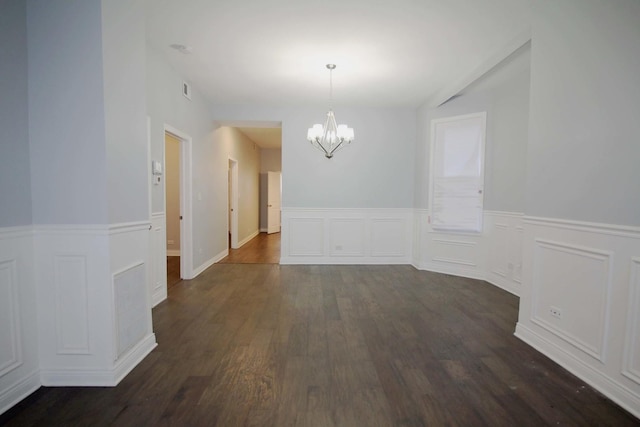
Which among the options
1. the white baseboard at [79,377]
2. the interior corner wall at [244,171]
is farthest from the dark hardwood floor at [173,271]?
the white baseboard at [79,377]

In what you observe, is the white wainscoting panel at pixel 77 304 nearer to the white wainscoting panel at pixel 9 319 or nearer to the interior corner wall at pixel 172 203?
the white wainscoting panel at pixel 9 319

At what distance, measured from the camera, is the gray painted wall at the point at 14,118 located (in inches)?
65.0

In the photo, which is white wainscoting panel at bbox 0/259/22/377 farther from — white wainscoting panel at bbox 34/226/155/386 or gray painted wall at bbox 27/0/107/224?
gray painted wall at bbox 27/0/107/224

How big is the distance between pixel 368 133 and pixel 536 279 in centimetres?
359

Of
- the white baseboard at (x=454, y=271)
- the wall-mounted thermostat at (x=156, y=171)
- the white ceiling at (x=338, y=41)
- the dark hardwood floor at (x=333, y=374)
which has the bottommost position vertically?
the dark hardwood floor at (x=333, y=374)

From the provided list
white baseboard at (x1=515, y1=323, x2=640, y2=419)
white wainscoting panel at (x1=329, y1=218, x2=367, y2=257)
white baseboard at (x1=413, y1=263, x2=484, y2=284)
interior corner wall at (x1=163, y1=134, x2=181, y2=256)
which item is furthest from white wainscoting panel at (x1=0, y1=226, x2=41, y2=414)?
white baseboard at (x1=413, y1=263, x2=484, y2=284)

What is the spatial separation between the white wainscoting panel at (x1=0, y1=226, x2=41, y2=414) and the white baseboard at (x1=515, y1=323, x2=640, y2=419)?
3521 mm

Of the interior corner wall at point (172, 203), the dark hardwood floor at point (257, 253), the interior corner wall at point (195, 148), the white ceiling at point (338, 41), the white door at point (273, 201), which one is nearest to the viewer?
the white ceiling at point (338, 41)

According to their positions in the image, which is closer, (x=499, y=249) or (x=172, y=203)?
(x=499, y=249)

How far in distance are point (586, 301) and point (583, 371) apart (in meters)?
0.47

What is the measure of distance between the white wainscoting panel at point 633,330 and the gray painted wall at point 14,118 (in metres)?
3.58

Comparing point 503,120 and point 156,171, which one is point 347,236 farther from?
point 156,171

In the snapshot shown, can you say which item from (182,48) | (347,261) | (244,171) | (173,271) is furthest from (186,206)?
(244,171)

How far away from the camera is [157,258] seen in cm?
347
